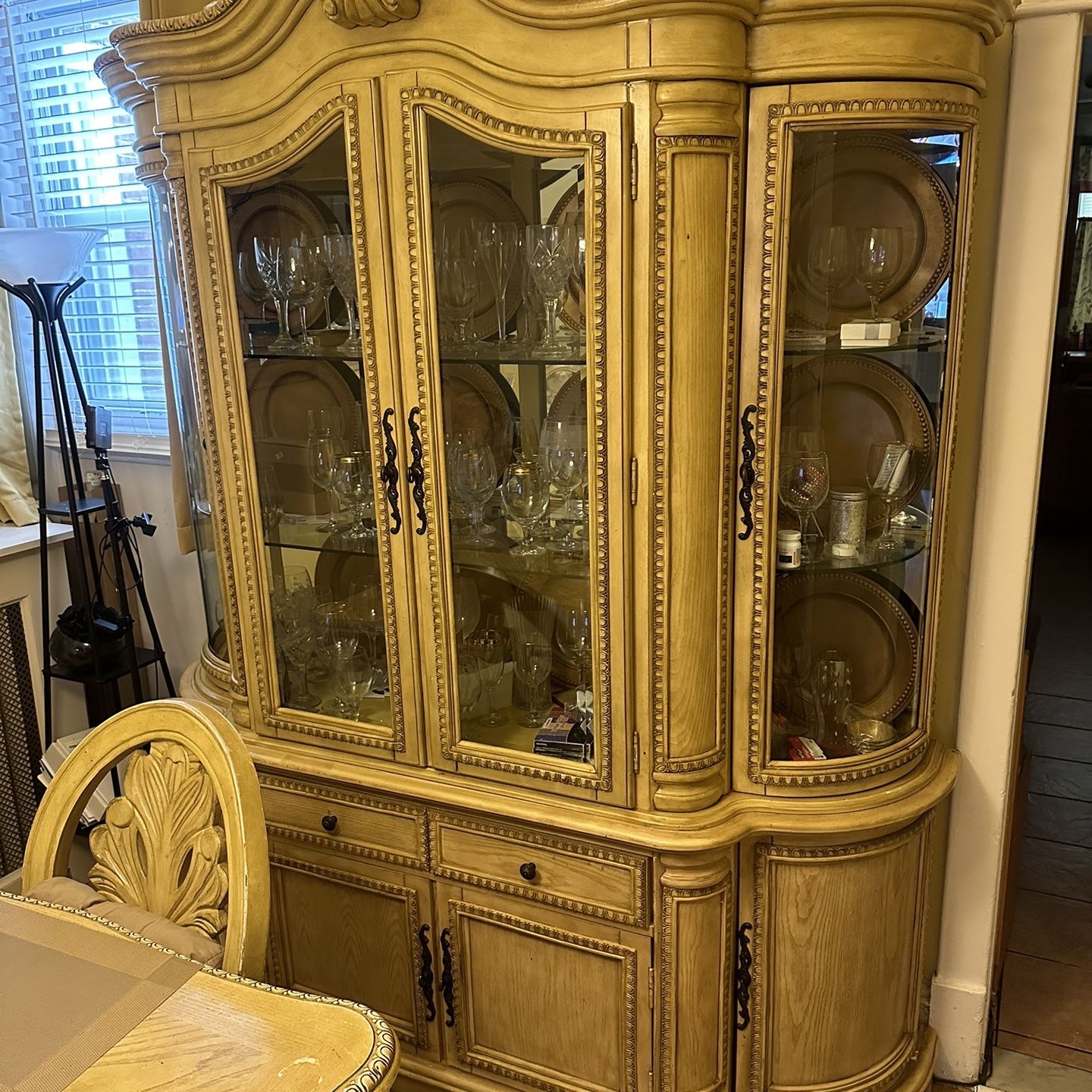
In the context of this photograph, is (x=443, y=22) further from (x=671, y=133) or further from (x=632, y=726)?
(x=632, y=726)

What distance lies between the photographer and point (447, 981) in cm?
191

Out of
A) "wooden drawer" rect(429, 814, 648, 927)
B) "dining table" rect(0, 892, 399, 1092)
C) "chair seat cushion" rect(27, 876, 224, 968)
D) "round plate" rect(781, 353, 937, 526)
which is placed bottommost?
"wooden drawer" rect(429, 814, 648, 927)

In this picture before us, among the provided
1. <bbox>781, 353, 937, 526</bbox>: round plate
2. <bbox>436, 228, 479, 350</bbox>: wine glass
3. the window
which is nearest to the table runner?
<bbox>436, 228, 479, 350</bbox>: wine glass

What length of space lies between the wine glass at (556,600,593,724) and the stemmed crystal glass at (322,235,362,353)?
0.55 metres

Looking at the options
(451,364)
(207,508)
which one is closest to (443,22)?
(451,364)

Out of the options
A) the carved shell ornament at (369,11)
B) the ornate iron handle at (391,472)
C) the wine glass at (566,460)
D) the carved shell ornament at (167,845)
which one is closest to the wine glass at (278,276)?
the ornate iron handle at (391,472)

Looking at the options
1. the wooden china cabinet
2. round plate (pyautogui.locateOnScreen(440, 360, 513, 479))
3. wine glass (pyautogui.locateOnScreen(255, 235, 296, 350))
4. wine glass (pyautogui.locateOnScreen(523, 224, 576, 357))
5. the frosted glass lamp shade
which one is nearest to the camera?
the wooden china cabinet

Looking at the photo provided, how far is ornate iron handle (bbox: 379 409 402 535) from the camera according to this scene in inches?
66.1

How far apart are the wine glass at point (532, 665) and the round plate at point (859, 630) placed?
39 centimetres

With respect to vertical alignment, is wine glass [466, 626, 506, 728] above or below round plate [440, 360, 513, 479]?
below

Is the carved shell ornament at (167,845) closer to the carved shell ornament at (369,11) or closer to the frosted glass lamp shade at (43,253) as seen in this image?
the carved shell ornament at (369,11)

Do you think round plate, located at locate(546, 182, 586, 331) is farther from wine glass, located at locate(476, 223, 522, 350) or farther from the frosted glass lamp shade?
the frosted glass lamp shade

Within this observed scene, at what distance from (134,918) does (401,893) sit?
1.96 feet

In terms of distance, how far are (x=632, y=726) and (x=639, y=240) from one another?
729 mm
